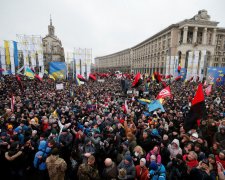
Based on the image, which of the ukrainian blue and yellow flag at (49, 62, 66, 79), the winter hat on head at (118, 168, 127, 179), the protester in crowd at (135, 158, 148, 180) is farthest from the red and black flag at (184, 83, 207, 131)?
the ukrainian blue and yellow flag at (49, 62, 66, 79)

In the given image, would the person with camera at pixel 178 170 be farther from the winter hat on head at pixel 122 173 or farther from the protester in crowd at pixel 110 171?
the protester in crowd at pixel 110 171

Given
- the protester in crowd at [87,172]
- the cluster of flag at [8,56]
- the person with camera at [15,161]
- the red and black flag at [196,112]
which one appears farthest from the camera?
the cluster of flag at [8,56]

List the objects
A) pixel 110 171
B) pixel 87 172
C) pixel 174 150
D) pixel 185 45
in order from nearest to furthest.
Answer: pixel 87 172 < pixel 110 171 < pixel 174 150 < pixel 185 45

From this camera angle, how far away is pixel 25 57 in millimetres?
23703

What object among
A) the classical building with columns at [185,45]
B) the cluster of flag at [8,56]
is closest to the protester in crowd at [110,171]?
the cluster of flag at [8,56]

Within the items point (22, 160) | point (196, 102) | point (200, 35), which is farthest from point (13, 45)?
point (200, 35)

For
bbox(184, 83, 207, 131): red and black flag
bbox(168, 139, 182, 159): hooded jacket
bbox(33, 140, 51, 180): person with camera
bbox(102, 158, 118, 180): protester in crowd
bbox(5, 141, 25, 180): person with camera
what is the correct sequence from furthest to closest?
bbox(184, 83, 207, 131): red and black flag < bbox(168, 139, 182, 159): hooded jacket < bbox(33, 140, 51, 180): person with camera < bbox(5, 141, 25, 180): person with camera < bbox(102, 158, 118, 180): protester in crowd

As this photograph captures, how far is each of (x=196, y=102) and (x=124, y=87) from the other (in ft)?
32.6

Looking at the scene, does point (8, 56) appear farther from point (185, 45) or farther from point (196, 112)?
point (185, 45)

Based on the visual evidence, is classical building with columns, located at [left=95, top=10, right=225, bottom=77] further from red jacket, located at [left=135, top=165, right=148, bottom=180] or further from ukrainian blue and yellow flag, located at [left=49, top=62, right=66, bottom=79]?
red jacket, located at [left=135, top=165, right=148, bottom=180]

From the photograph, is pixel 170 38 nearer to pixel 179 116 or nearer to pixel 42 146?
pixel 179 116

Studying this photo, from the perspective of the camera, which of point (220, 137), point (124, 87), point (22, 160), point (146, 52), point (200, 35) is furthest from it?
point (146, 52)

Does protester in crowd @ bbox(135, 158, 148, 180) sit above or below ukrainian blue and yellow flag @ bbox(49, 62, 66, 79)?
below

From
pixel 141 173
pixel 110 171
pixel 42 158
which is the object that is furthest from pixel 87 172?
pixel 42 158
